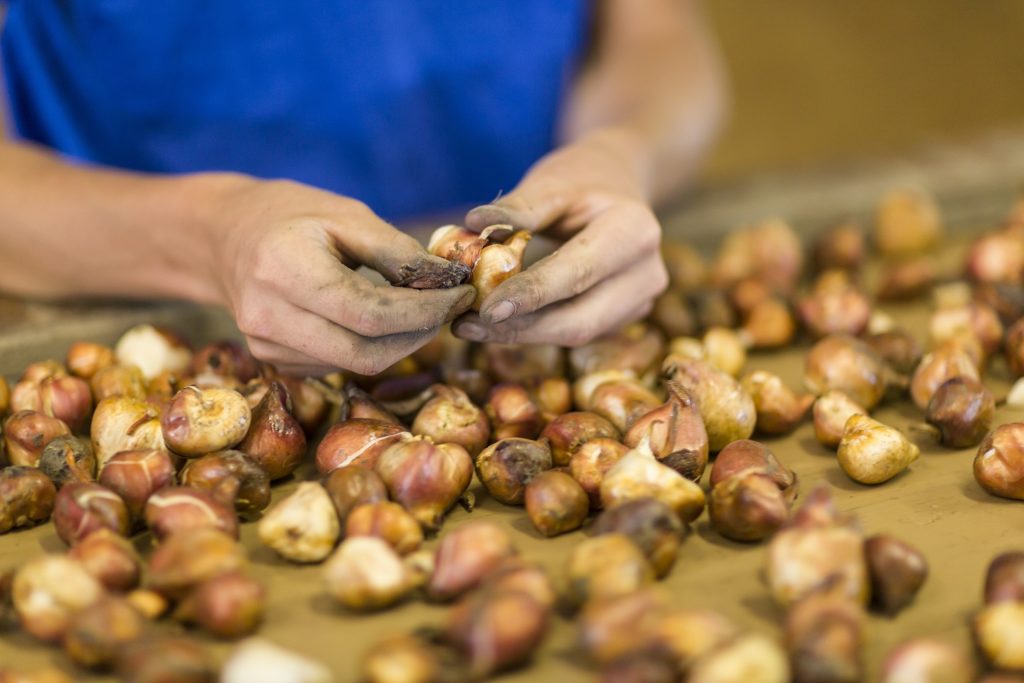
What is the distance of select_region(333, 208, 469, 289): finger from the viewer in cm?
97

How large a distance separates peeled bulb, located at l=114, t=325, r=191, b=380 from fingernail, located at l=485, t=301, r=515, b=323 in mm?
475

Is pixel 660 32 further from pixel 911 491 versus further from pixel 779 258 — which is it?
pixel 911 491

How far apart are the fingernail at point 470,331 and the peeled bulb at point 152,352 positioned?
1.34 ft

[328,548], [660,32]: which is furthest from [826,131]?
[328,548]

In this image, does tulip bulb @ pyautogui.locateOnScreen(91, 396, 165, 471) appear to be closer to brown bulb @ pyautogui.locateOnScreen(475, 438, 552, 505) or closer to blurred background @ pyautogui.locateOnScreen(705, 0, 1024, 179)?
brown bulb @ pyautogui.locateOnScreen(475, 438, 552, 505)

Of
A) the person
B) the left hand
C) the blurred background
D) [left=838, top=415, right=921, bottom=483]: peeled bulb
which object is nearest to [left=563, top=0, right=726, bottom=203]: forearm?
the person

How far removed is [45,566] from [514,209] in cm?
55

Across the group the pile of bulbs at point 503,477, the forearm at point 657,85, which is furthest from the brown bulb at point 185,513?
the forearm at point 657,85

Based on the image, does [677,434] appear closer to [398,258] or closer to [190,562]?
[398,258]

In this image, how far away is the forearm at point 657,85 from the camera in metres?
1.72

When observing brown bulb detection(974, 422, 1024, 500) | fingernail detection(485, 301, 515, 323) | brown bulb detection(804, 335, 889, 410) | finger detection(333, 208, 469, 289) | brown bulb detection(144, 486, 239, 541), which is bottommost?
brown bulb detection(974, 422, 1024, 500)

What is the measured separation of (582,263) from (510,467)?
0.23 m

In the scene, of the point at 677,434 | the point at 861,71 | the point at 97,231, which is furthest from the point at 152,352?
the point at 861,71

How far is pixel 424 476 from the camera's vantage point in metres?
0.94
